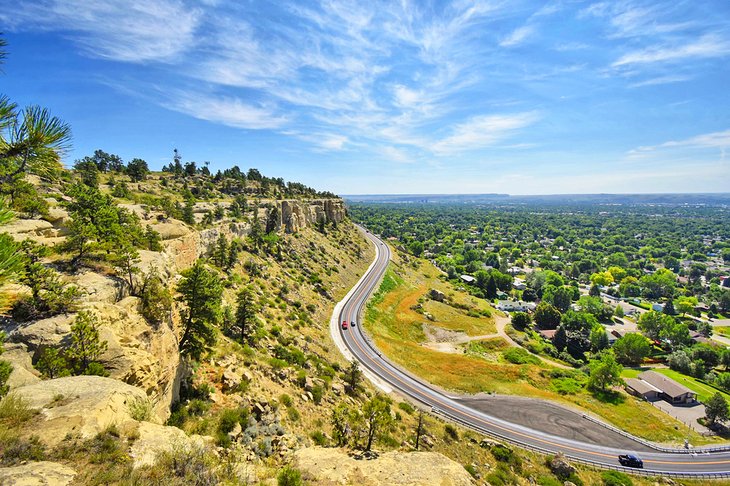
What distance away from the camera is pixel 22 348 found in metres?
14.2

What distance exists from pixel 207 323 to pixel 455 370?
45.9 metres

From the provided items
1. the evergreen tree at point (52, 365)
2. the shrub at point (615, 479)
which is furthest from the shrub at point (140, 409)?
the shrub at point (615, 479)

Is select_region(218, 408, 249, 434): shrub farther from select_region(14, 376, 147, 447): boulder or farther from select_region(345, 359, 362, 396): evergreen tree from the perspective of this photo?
select_region(345, 359, 362, 396): evergreen tree

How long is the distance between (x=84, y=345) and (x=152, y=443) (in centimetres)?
716

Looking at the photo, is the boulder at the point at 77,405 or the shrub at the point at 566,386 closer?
the boulder at the point at 77,405

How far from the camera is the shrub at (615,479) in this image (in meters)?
34.3

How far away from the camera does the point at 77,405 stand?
11.2 metres

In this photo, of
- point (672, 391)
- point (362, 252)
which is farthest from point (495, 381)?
point (362, 252)

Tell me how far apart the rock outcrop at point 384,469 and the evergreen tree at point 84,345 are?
11.7m

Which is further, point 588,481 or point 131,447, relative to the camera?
point 588,481

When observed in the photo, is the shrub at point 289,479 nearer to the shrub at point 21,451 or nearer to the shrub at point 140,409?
the shrub at point 140,409

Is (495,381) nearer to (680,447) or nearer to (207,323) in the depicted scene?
(680,447)

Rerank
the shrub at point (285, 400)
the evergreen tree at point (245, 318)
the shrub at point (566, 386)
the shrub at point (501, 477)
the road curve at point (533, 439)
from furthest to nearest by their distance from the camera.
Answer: the shrub at point (566, 386), the road curve at point (533, 439), the evergreen tree at point (245, 318), the shrub at point (501, 477), the shrub at point (285, 400)

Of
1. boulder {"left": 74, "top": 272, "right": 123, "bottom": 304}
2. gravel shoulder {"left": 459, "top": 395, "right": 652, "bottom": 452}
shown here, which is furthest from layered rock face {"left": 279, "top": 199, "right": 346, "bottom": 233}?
boulder {"left": 74, "top": 272, "right": 123, "bottom": 304}
